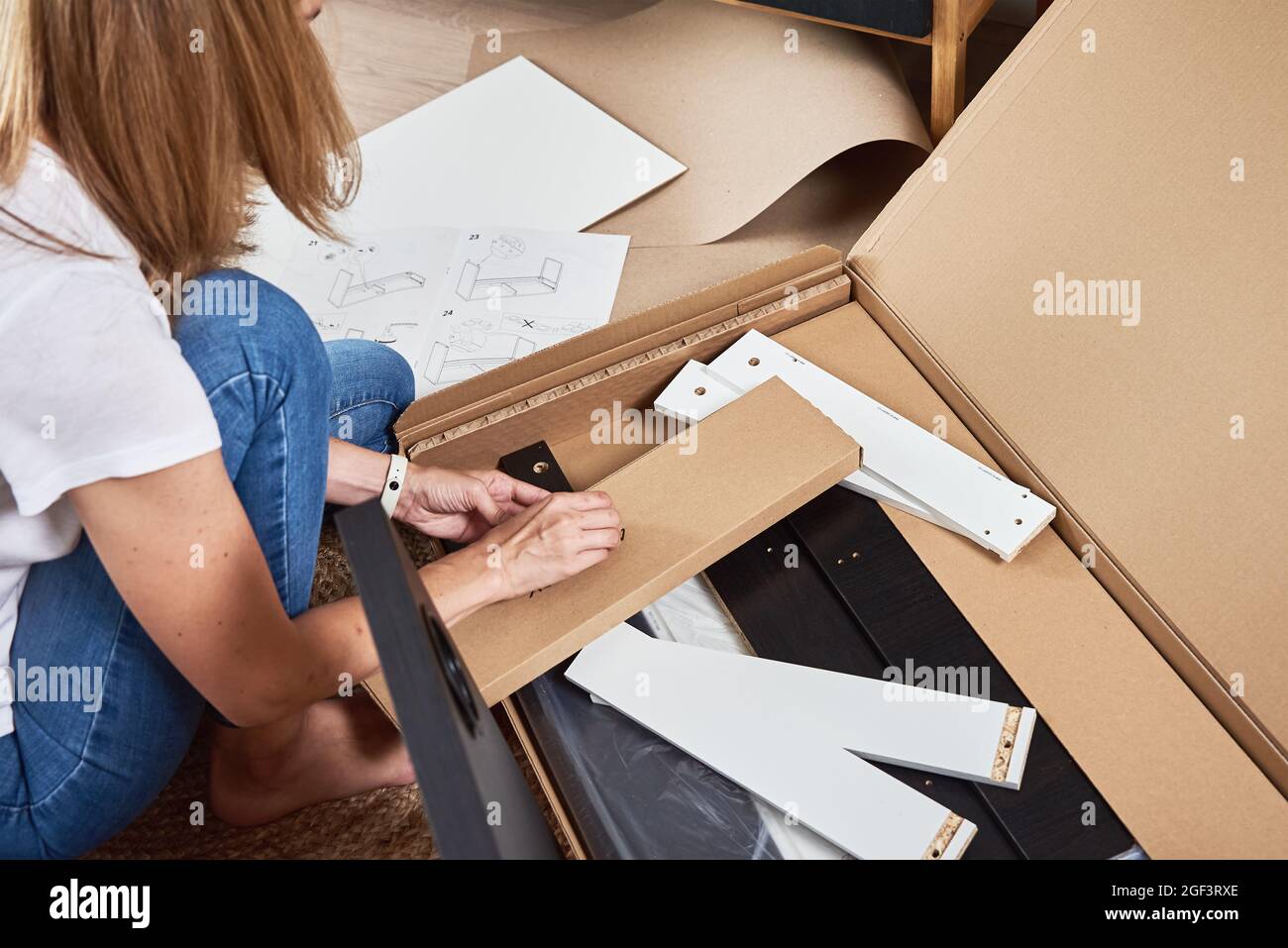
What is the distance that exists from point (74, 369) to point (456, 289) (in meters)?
0.88

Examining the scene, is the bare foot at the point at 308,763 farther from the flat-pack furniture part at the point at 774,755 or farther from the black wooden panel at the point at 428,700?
the black wooden panel at the point at 428,700

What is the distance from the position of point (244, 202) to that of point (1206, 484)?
771 millimetres

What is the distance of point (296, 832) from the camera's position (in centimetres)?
112

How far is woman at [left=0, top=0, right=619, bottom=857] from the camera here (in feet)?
2.10

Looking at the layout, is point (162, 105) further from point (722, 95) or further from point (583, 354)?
point (722, 95)

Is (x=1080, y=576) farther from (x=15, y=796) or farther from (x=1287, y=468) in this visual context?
(x=15, y=796)

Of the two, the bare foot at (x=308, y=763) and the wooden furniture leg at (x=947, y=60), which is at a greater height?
the wooden furniture leg at (x=947, y=60)

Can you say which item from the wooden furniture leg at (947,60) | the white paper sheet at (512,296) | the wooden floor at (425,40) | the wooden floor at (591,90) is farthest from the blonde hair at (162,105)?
the wooden floor at (425,40)

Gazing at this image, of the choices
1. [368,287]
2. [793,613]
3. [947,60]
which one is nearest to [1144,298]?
[793,613]

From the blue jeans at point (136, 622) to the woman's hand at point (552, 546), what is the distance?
16 cm

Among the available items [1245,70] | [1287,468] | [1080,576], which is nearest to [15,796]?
[1080,576]

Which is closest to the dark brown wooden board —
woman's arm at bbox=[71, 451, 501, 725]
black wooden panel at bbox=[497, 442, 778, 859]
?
black wooden panel at bbox=[497, 442, 778, 859]

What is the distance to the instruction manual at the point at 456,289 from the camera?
1405mm

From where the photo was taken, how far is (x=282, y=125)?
771mm
